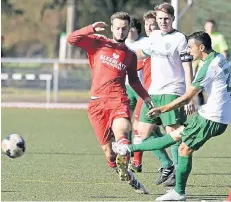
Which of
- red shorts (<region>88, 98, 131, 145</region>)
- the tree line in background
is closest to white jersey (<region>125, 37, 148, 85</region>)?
red shorts (<region>88, 98, 131, 145</region>)

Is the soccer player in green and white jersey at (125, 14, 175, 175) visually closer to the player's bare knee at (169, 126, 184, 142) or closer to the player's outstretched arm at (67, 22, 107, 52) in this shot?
the player's outstretched arm at (67, 22, 107, 52)

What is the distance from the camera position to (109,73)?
1002 cm

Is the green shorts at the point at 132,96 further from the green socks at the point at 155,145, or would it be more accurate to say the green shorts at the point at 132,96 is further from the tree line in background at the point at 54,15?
the tree line in background at the point at 54,15

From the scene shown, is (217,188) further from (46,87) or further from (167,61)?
(46,87)

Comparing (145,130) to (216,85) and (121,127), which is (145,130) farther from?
(216,85)

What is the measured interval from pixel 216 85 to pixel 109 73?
59.7 inches

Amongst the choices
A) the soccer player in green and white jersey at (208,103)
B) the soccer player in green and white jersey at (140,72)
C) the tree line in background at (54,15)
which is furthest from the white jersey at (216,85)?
the tree line in background at (54,15)

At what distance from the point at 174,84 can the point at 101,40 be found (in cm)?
119

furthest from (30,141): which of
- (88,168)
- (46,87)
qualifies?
(46,87)

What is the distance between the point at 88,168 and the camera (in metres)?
11.9

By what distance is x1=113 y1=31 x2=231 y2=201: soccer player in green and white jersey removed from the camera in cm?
889

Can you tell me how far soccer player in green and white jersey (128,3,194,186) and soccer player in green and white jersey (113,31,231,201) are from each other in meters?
1.40

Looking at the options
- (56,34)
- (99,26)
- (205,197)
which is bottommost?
(56,34)

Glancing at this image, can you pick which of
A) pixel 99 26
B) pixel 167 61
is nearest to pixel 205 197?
pixel 167 61
